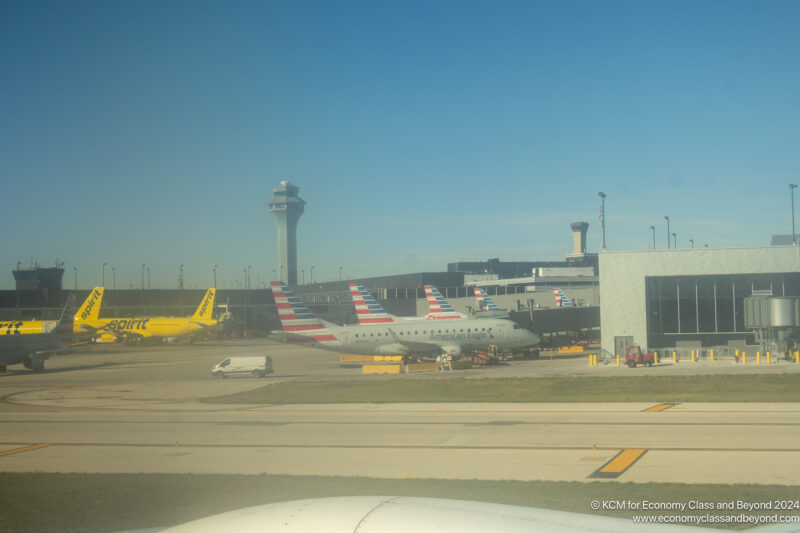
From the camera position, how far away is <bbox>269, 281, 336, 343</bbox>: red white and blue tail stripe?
57203 millimetres

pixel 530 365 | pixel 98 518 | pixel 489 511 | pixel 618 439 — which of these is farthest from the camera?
pixel 530 365

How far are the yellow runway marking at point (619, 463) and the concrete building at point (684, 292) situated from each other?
133 ft

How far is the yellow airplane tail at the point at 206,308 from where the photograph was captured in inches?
3873

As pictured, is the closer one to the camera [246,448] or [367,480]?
[367,480]

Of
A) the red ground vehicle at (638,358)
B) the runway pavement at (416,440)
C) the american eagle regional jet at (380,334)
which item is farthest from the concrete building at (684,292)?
the runway pavement at (416,440)

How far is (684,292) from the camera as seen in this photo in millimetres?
60812

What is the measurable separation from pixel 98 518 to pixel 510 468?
983 cm

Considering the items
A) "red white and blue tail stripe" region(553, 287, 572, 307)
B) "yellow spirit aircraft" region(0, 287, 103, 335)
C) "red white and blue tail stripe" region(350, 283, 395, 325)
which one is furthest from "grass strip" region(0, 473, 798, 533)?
"red white and blue tail stripe" region(553, 287, 572, 307)

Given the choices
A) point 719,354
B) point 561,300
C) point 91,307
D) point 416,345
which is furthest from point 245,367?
point 561,300

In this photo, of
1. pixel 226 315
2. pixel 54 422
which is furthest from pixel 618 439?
pixel 226 315

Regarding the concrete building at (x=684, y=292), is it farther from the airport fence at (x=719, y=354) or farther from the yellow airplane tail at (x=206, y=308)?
the yellow airplane tail at (x=206, y=308)

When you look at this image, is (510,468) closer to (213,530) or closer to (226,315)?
(213,530)

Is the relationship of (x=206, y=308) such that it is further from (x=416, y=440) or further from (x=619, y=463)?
(x=619, y=463)

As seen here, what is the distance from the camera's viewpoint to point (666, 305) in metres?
61.4
